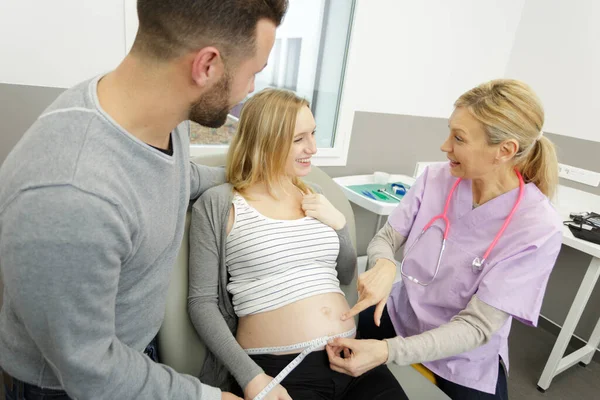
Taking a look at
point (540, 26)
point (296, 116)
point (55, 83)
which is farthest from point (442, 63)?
point (55, 83)

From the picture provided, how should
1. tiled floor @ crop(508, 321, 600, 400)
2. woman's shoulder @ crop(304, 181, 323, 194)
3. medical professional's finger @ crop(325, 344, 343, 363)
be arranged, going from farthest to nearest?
1. tiled floor @ crop(508, 321, 600, 400)
2. woman's shoulder @ crop(304, 181, 323, 194)
3. medical professional's finger @ crop(325, 344, 343, 363)

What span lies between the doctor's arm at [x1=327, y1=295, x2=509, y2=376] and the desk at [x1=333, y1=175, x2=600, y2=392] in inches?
26.7

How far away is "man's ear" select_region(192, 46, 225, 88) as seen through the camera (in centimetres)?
71

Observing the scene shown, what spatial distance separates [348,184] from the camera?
6.88 feet

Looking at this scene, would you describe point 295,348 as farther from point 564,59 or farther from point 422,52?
point 564,59

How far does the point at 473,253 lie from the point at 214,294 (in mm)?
799

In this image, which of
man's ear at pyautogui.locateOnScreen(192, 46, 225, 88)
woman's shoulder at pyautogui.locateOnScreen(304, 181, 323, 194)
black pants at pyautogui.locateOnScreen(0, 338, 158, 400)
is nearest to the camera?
man's ear at pyautogui.locateOnScreen(192, 46, 225, 88)

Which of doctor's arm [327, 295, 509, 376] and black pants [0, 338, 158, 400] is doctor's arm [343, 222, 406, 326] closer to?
doctor's arm [327, 295, 509, 376]

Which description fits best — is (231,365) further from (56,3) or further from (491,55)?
(491,55)

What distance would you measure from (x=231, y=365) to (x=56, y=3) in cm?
123

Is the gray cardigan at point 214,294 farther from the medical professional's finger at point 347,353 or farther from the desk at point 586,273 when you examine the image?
the desk at point 586,273

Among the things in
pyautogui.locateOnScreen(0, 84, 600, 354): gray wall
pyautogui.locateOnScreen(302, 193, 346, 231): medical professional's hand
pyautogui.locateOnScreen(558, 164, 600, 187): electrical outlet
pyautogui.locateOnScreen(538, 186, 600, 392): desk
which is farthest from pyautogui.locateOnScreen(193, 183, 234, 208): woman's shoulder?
pyautogui.locateOnScreen(558, 164, 600, 187): electrical outlet

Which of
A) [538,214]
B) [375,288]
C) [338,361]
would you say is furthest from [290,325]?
[538,214]

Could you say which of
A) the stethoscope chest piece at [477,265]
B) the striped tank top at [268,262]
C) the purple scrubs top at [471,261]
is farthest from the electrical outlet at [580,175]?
the striped tank top at [268,262]
